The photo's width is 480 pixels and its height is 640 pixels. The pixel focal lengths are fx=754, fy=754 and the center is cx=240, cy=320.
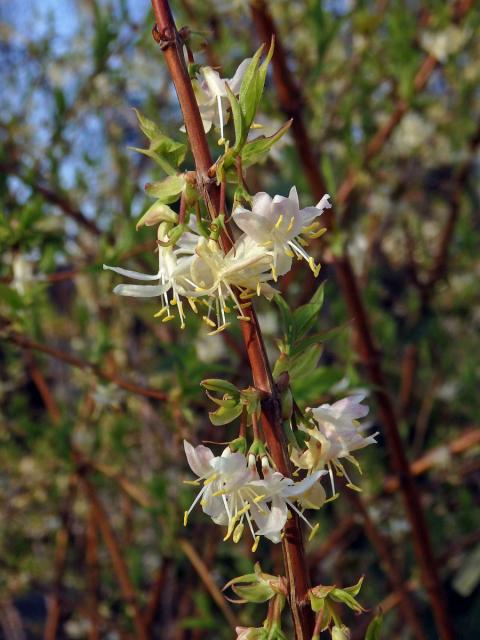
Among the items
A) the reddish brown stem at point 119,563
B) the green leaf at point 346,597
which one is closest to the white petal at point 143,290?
the green leaf at point 346,597

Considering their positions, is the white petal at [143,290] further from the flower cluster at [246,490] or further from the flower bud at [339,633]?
the flower bud at [339,633]

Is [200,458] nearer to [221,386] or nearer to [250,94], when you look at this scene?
[221,386]

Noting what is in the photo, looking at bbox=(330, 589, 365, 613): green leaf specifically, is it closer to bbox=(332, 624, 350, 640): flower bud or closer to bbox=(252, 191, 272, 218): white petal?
bbox=(332, 624, 350, 640): flower bud

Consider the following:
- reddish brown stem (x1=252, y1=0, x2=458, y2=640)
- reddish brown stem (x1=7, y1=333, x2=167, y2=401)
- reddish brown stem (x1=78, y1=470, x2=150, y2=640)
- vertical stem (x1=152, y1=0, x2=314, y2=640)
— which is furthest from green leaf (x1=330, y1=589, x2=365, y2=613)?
reddish brown stem (x1=78, y1=470, x2=150, y2=640)

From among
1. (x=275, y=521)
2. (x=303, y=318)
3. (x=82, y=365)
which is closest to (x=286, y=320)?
(x=303, y=318)

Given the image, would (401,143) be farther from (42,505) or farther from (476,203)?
(42,505)

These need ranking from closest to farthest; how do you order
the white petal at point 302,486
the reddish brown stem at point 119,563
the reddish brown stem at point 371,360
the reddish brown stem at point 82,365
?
the white petal at point 302,486, the reddish brown stem at point 82,365, the reddish brown stem at point 371,360, the reddish brown stem at point 119,563
